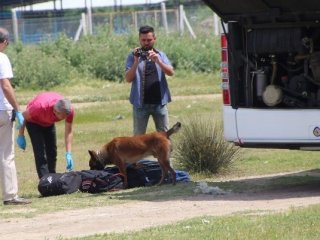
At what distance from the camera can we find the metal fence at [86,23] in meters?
39.2

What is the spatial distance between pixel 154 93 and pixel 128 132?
22.0 feet

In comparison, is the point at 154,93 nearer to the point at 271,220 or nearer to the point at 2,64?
the point at 2,64

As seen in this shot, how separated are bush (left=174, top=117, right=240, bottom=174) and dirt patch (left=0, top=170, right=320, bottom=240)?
2038 millimetres

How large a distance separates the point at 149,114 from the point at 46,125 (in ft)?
4.07

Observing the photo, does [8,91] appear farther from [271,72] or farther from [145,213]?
[271,72]

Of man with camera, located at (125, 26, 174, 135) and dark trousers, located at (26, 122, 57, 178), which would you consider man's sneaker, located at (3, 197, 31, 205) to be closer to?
dark trousers, located at (26, 122, 57, 178)

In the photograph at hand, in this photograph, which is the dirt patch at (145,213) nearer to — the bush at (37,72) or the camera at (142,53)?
the camera at (142,53)

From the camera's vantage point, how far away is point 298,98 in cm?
1070

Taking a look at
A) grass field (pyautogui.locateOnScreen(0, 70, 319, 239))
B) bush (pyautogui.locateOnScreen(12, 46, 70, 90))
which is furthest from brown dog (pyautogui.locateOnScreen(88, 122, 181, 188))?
bush (pyautogui.locateOnScreen(12, 46, 70, 90))

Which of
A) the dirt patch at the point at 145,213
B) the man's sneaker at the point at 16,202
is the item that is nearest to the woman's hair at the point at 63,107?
the man's sneaker at the point at 16,202

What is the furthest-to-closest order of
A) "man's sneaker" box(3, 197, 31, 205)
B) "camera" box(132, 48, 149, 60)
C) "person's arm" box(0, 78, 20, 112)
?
"camera" box(132, 48, 149, 60) → "man's sneaker" box(3, 197, 31, 205) → "person's arm" box(0, 78, 20, 112)

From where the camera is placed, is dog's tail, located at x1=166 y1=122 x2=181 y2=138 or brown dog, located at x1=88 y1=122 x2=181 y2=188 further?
brown dog, located at x1=88 y1=122 x2=181 y2=188

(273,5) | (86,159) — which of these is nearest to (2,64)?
(273,5)

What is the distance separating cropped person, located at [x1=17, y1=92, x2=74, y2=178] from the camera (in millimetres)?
11602
